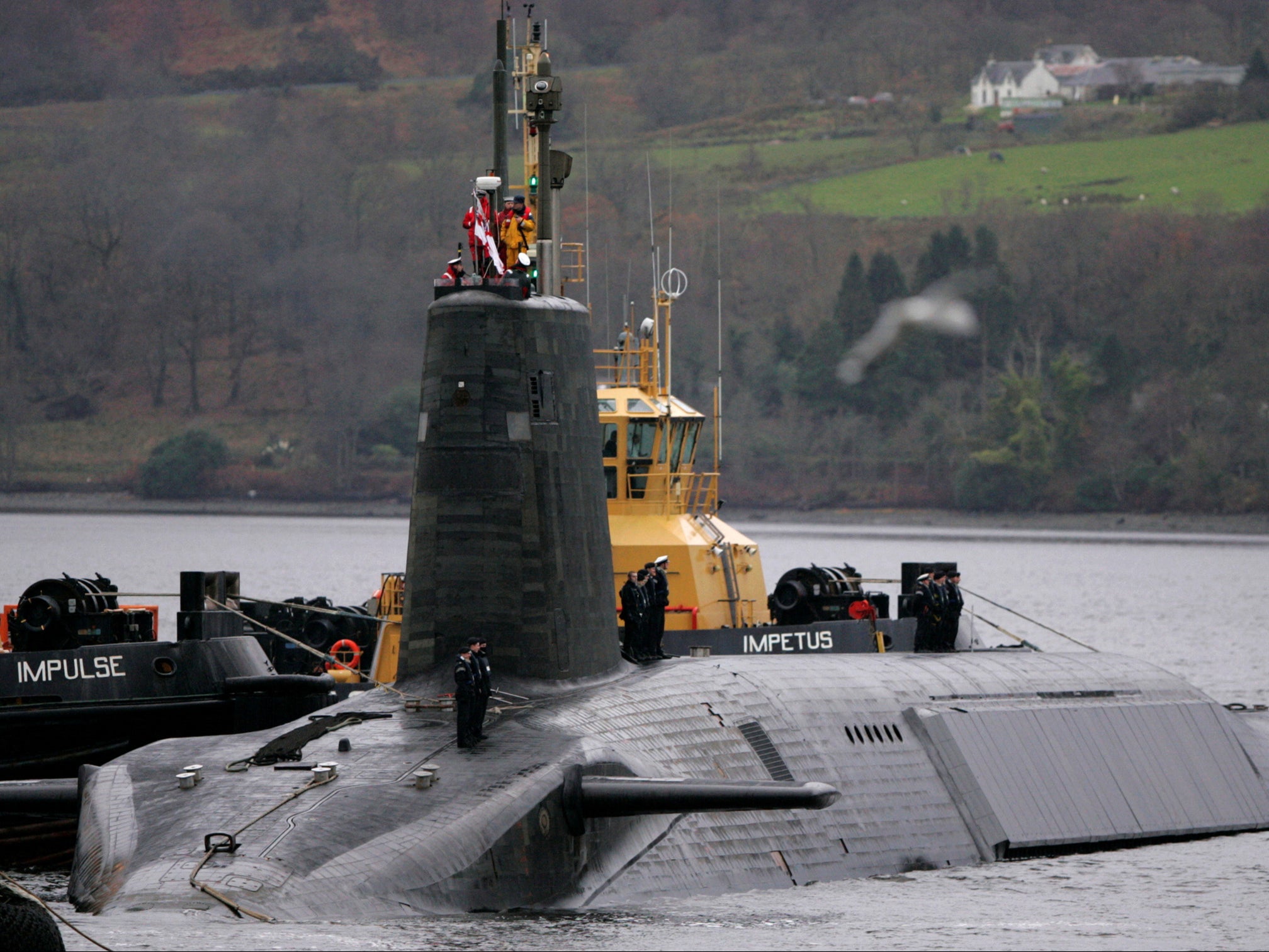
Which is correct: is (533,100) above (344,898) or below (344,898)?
above

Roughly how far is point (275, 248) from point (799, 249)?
41.3 meters

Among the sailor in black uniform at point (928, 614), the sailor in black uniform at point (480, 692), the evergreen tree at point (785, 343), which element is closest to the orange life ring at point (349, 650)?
the sailor in black uniform at point (928, 614)

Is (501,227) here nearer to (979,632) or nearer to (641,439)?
(641,439)

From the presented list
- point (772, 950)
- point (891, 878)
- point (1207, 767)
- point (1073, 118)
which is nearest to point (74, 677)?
point (891, 878)

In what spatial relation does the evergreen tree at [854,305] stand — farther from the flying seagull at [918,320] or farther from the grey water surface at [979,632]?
the grey water surface at [979,632]

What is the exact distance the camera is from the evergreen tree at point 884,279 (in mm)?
131250


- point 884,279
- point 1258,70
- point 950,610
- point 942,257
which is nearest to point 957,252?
point 942,257

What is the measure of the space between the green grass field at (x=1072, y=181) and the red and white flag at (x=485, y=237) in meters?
132

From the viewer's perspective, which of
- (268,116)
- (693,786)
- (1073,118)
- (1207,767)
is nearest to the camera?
(693,786)

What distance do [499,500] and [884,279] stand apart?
114771 millimetres

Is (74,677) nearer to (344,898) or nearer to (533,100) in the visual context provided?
(533,100)

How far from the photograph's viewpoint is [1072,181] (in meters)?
156

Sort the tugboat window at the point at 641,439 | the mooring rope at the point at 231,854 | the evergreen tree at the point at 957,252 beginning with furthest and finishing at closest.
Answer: the evergreen tree at the point at 957,252 → the tugboat window at the point at 641,439 → the mooring rope at the point at 231,854

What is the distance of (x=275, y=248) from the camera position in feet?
422
